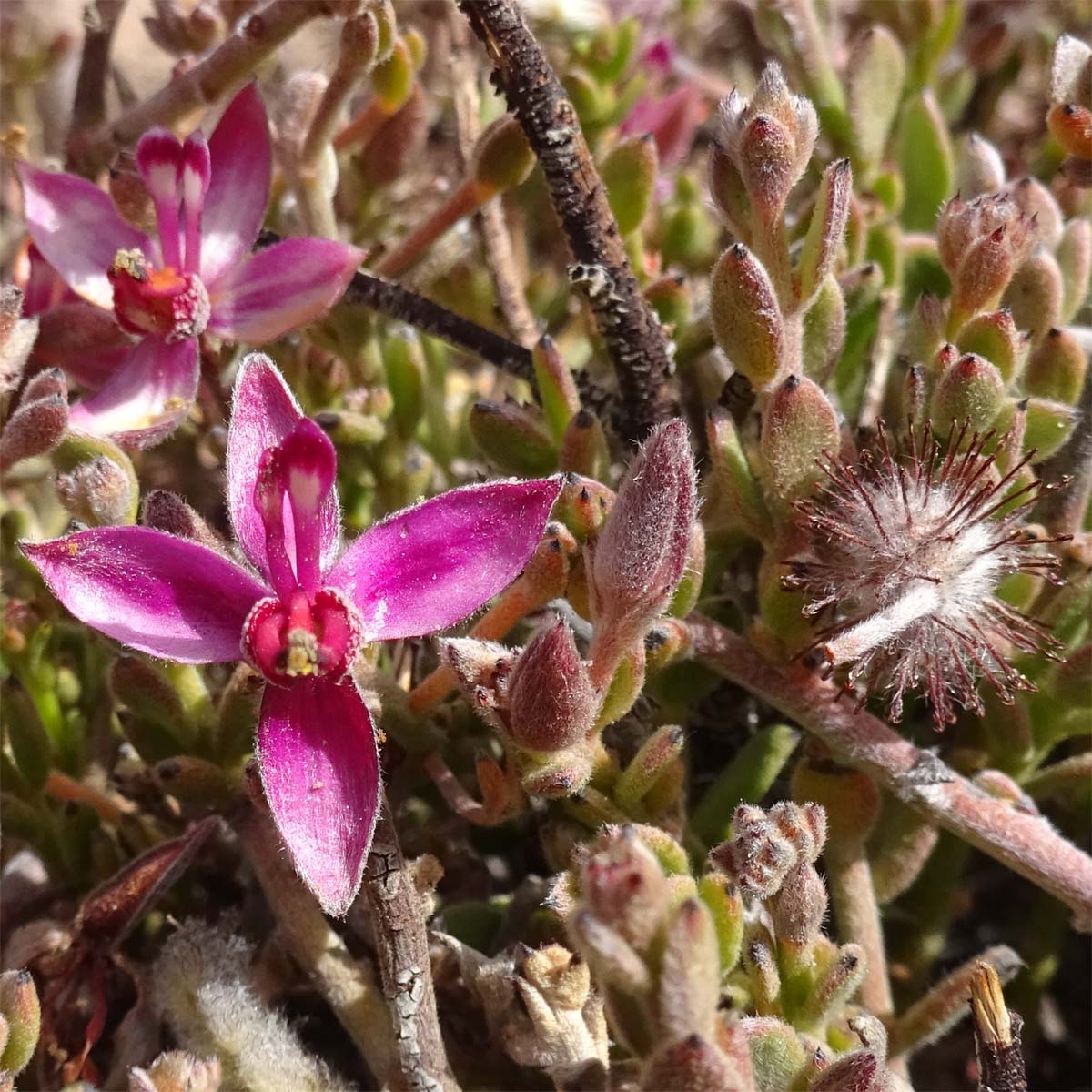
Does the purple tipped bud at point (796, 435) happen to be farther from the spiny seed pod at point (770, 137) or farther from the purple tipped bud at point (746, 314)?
the spiny seed pod at point (770, 137)

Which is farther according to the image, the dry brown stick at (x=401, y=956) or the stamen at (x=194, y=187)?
the stamen at (x=194, y=187)

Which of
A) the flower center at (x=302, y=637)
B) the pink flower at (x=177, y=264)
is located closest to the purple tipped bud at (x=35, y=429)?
the pink flower at (x=177, y=264)

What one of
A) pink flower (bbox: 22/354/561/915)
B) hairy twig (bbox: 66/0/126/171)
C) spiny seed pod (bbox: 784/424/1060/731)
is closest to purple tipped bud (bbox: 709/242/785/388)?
spiny seed pod (bbox: 784/424/1060/731)

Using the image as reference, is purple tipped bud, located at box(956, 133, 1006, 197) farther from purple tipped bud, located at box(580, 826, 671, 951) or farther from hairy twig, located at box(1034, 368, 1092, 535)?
purple tipped bud, located at box(580, 826, 671, 951)

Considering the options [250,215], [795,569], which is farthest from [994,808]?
[250,215]

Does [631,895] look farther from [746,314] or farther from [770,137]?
[770,137]

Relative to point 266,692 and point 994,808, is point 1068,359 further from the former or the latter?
point 266,692
